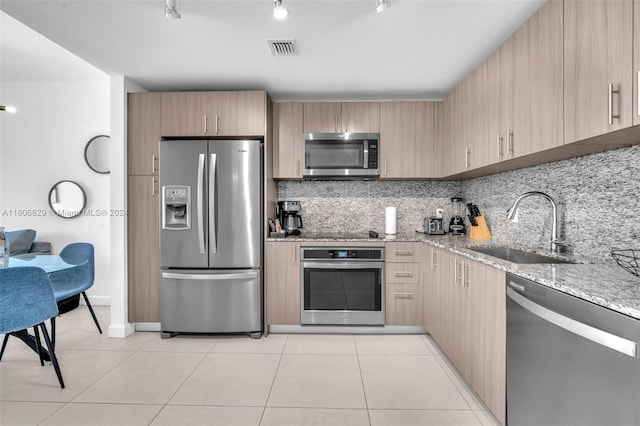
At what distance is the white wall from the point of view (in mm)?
3926

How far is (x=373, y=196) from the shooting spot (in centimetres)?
365

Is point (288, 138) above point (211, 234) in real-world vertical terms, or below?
above

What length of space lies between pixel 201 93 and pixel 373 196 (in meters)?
2.06

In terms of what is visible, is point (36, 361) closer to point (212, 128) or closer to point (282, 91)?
point (212, 128)

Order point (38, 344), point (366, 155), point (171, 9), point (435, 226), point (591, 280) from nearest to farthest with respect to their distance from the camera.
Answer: point (591, 280)
point (171, 9)
point (38, 344)
point (366, 155)
point (435, 226)

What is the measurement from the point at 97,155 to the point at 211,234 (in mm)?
2184

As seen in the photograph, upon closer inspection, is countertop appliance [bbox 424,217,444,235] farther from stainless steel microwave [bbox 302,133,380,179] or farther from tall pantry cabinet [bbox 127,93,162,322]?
tall pantry cabinet [bbox 127,93,162,322]

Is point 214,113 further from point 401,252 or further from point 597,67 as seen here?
point 597,67

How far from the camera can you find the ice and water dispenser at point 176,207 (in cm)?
295

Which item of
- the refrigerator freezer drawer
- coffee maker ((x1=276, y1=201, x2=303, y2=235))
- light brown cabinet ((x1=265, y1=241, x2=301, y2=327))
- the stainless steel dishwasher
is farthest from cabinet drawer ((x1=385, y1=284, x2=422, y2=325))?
the stainless steel dishwasher

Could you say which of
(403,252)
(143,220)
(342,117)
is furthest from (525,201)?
(143,220)

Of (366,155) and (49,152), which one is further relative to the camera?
(49,152)

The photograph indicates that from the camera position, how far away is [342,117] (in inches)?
131

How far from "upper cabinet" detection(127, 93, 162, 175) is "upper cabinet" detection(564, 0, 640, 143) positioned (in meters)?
3.11
